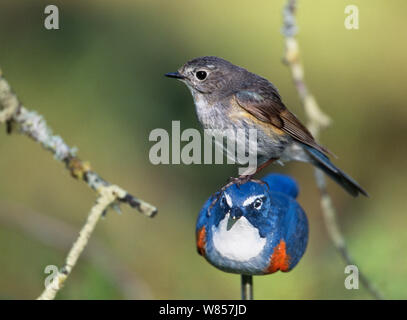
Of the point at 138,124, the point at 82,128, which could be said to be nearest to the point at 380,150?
the point at 138,124

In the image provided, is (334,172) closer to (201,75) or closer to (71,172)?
(201,75)

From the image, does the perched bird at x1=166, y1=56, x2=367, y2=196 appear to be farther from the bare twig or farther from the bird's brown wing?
the bare twig

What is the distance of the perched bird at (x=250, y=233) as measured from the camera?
1774 mm

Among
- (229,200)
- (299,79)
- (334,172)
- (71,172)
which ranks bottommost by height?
(229,200)

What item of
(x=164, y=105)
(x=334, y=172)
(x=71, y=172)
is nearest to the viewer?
(x=71, y=172)

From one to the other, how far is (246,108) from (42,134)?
934mm

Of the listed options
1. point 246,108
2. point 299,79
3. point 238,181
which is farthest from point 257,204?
point 246,108

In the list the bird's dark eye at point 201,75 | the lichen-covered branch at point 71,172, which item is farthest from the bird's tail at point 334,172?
the lichen-covered branch at point 71,172

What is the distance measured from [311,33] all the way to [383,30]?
0.46 meters

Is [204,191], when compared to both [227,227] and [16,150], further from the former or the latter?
[227,227]

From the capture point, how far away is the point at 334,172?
108 inches

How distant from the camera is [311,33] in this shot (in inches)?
150

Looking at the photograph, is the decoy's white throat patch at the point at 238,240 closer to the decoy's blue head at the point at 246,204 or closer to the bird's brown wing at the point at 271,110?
the decoy's blue head at the point at 246,204

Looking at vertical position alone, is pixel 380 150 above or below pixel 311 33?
below
